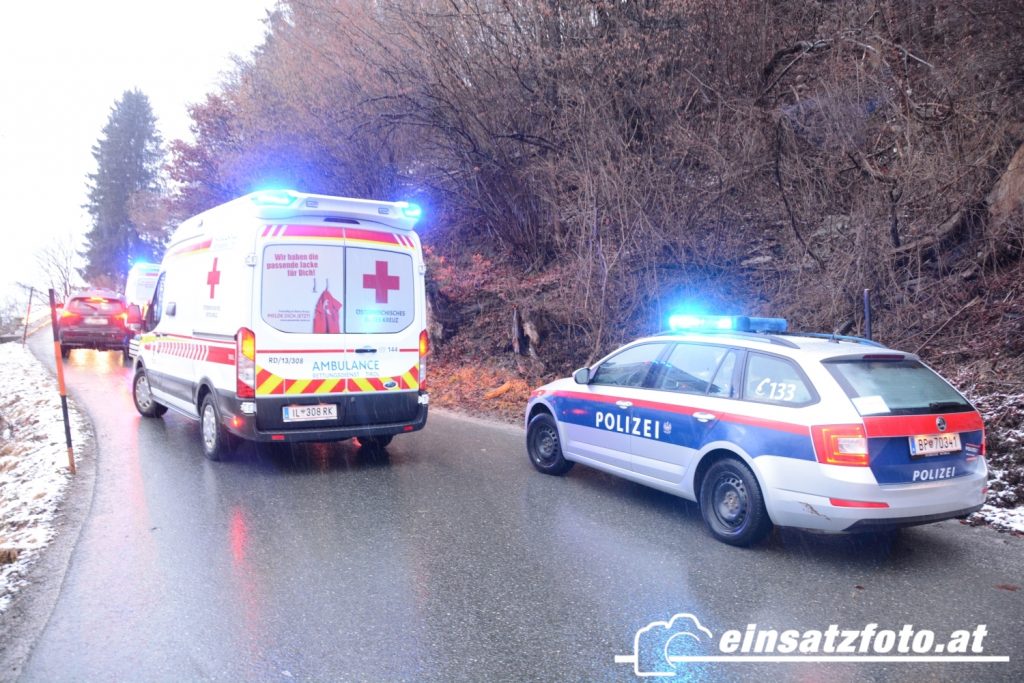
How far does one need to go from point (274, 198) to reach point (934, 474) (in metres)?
6.18

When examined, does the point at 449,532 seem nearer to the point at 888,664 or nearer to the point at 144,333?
the point at 888,664

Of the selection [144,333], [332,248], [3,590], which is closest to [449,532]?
[3,590]

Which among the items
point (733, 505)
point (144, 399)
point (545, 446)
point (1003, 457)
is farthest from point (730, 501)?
point (144, 399)

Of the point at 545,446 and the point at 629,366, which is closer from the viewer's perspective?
the point at 629,366

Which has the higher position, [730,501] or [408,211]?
[408,211]

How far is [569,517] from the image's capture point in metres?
6.05

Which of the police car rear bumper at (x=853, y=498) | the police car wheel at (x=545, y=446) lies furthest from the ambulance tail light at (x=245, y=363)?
the police car rear bumper at (x=853, y=498)

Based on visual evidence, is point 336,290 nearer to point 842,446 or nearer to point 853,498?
point 842,446

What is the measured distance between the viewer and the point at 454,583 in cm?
464

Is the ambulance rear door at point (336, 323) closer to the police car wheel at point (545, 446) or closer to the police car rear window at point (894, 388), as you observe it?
the police car wheel at point (545, 446)

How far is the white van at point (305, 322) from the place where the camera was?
7.34 meters

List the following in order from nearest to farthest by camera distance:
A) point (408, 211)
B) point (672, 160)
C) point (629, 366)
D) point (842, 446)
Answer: point (842, 446), point (629, 366), point (408, 211), point (672, 160)

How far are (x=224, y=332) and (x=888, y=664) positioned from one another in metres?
6.49

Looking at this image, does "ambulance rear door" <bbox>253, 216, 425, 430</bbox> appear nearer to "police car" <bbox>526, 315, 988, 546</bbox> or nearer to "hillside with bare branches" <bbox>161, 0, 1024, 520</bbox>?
"police car" <bbox>526, 315, 988, 546</bbox>
